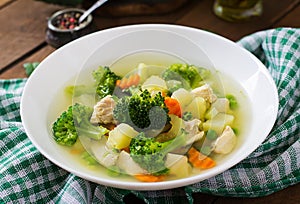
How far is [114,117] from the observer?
4.50 ft

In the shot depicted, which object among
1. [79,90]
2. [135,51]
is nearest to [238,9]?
[135,51]

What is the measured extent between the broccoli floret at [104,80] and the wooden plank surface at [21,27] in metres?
0.46

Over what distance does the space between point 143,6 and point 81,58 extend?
0.59 metres

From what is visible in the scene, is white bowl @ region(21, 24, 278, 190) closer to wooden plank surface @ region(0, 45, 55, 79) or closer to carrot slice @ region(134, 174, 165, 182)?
carrot slice @ region(134, 174, 165, 182)

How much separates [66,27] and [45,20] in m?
0.20

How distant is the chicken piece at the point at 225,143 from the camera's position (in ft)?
4.36

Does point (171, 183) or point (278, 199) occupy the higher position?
point (171, 183)

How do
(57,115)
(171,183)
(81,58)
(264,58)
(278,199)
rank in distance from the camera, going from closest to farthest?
(171,183) → (278,199) → (57,115) → (81,58) → (264,58)

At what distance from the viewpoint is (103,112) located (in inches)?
54.7

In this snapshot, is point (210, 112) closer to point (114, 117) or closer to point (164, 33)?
point (114, 117)

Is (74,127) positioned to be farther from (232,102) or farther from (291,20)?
(291,20)

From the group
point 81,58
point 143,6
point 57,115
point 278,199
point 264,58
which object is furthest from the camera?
point 143,6

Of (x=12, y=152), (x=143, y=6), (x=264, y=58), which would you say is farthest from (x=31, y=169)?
(x=143, y=6)

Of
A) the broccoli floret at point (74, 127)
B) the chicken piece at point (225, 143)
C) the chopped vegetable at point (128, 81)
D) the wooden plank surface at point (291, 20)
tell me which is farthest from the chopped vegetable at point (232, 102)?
the wooden plank surface at point (291, 20)
